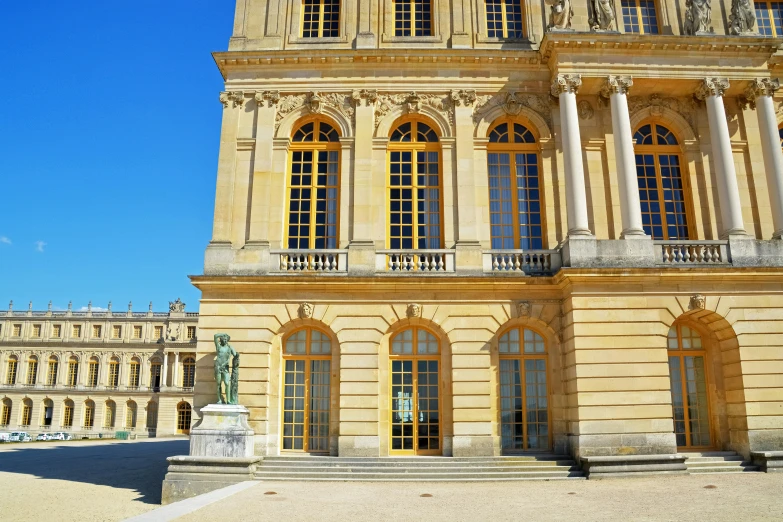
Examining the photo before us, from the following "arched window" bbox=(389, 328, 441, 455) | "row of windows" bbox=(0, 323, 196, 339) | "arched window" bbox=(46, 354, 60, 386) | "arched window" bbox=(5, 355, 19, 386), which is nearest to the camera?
"arched window" bbox=(389, 328, 441, 455)

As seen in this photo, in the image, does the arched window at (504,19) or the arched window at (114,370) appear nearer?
the arched window at (504,19)

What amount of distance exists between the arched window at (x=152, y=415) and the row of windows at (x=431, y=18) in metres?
69.1

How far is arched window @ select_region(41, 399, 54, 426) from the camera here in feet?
267

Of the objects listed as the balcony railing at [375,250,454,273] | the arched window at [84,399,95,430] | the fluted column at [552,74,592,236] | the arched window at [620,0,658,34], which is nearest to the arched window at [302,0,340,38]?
the fluted column at [552,74,592,236]

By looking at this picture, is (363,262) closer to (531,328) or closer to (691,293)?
(531,328)

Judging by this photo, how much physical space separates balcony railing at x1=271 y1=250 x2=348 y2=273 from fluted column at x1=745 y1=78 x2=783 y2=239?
12.6 m

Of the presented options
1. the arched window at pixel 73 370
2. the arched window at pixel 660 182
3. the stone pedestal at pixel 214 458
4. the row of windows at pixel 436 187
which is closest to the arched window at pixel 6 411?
the arched window at pixel 73 370

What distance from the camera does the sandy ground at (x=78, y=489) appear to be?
12984 millimetres

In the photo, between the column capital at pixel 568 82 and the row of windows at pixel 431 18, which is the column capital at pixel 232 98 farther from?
the column capital at pixel 568 82

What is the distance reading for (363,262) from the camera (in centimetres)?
1852

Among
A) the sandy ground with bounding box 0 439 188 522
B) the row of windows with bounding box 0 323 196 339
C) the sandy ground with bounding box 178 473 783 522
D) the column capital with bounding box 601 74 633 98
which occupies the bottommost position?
the sandy ground with bounding box 0 439 188 522

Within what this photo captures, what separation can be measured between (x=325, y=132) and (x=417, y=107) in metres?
3.03

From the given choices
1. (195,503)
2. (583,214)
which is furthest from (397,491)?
(583,214)

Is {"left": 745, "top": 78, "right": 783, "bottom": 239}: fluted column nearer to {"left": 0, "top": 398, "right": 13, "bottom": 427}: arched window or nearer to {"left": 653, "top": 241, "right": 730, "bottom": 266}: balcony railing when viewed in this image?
{"left": 653, "top": 241, "right": 730, "bottom": 266}: balcony railing
